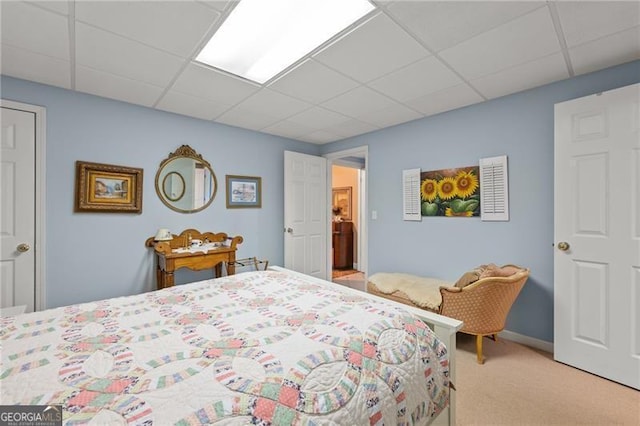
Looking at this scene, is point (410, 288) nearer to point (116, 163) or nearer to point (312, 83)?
point (312, 83)

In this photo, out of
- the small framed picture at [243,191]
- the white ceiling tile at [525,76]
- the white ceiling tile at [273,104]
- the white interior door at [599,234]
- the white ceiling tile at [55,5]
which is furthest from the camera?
the small framed picture at [243,191]

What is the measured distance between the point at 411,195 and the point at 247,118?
2310 millimetres

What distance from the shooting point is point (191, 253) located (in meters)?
2.97

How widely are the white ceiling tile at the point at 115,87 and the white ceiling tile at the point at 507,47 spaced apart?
2.62 meters

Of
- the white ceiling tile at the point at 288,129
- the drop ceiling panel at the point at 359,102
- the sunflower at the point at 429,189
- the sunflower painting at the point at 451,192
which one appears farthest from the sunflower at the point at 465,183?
the white ceiling tile at the point at 288,129

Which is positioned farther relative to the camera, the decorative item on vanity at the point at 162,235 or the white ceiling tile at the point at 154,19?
the decorative item on vanity at the point at 162,235

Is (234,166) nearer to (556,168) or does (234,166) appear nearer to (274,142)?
(274,142)

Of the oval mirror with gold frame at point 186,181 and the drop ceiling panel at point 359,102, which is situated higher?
the drop ceiling panel at point 359,102

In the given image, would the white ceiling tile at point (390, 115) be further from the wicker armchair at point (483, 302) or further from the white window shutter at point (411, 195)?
the wicker armchair at point (483, 302)

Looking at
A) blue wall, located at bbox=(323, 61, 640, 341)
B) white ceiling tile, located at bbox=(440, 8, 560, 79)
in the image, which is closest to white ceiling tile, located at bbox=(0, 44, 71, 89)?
white ceiling tile, located at bbox=(440, 8, 560, 79)

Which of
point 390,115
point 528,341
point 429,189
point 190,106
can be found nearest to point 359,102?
point 390,115

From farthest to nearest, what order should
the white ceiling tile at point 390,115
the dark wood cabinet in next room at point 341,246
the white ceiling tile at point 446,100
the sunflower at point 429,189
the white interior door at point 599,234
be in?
the dark wood cabinet in next room at point 341,246 < the sunflower at point 429,189 < the white ceiling tile at point 390,115 < the white ceiling tile at point 446,100 < the white interior door at point 599,234

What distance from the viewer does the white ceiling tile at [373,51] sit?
5.68 ft

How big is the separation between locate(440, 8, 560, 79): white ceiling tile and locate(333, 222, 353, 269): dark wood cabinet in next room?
419 cm
